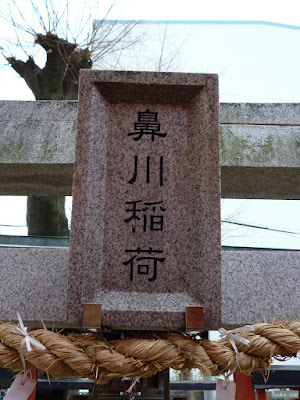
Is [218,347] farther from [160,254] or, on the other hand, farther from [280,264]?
[280,264]

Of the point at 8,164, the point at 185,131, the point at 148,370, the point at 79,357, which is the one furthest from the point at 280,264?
the point at 8,164

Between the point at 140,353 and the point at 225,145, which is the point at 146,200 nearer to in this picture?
the point at 140,353

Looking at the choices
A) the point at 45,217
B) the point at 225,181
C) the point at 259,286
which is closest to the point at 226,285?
the point at 259,286

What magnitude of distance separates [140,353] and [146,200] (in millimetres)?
644

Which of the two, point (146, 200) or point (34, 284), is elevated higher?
point (146, 200)

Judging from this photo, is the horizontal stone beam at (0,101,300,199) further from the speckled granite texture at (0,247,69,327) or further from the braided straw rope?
the braided straw rope

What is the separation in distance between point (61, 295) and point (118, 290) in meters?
0.63

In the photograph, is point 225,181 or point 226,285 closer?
point 226,285

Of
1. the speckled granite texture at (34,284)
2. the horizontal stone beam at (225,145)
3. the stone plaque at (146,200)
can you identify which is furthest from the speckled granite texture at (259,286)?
the speckled granite texture at (34,284)

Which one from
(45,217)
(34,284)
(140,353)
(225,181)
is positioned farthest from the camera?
(45,217)

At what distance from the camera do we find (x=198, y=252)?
160cm

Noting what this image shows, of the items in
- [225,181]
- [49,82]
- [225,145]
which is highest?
[49,82]

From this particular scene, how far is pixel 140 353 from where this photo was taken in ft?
4.38

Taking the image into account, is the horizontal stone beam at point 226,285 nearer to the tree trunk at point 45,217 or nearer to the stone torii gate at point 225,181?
the stone torii gate at point 225,181
